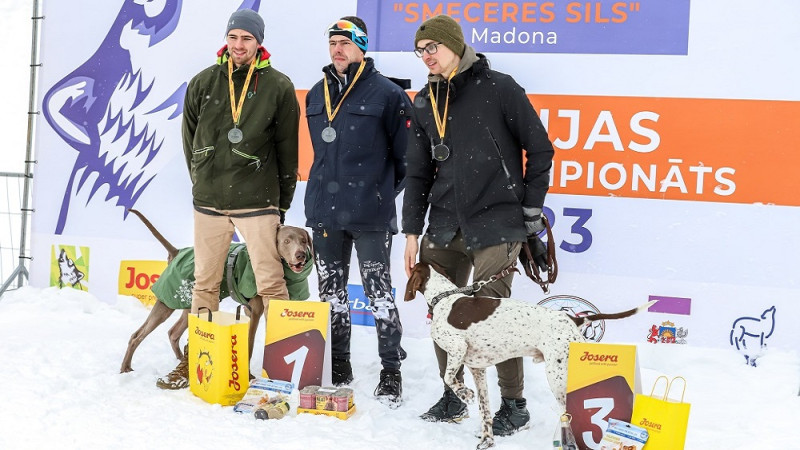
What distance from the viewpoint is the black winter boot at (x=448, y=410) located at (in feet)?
10.9

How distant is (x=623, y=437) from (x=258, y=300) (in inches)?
76.9

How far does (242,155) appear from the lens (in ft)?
12.1

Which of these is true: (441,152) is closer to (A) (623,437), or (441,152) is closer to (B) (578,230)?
(A) (623,437)

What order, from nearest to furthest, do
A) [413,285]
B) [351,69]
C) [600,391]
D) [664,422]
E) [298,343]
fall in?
1. [664,422]
2. [600,391]
3. [413,285]
4. [298,343]
5. [351,69]

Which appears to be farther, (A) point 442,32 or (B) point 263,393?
(B) point 263,393

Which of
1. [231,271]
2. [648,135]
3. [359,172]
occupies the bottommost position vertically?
[231,271]

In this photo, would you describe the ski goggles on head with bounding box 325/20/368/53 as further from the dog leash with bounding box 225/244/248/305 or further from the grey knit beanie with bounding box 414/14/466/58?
the dog leash with bounding box 225/244/248/305

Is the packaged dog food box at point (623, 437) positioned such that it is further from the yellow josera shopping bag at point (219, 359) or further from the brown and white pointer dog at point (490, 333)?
the yellow josera shopping bag at point (219, 359)

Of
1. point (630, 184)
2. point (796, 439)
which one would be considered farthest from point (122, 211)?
point (796, 439)

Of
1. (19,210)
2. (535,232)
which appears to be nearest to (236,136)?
(535,232)

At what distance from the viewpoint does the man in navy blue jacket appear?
11.8ft

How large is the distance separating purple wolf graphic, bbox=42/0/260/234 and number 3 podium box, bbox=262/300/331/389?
214cm

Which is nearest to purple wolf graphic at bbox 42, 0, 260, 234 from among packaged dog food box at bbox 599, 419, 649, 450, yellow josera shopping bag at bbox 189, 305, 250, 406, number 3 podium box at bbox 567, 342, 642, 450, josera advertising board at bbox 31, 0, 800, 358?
josera advertising board at bbox 31, 0, 800, 358

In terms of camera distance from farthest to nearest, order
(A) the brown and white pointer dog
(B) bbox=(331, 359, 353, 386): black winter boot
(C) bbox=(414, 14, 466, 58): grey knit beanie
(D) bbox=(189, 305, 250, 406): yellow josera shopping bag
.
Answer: (B) bbox=(331, 359, 353, 386): black winter boot, (D) bbox=(189, 305, 250, 406): yellow josera shopping bag, (C) bbox=(414, 14, 466, 58): grey knit beanie, (A) the brown and white pointer dog
